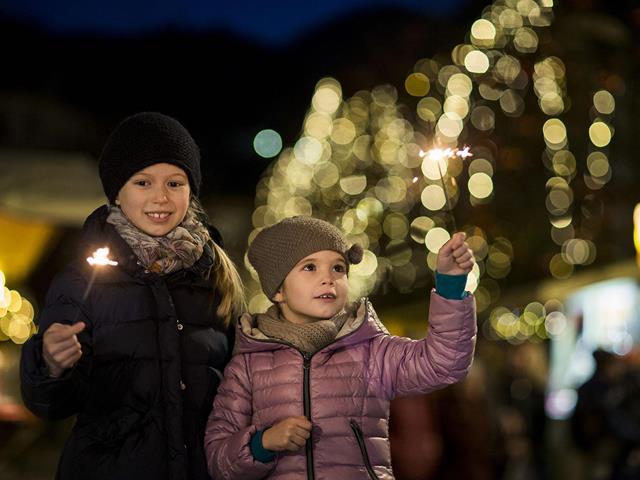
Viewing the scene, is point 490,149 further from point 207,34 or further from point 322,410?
point 207,34

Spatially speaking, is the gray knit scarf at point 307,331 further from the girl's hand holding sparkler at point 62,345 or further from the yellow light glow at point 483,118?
the yellow light glow at point 483,118

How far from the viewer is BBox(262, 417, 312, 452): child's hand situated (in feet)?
12.4

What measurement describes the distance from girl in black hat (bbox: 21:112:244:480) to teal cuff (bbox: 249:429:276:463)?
0.29 metres

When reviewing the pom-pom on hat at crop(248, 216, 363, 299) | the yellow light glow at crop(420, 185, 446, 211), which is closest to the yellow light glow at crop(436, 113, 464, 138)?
the yellow light glow at crop(420, 185, 446, 211)

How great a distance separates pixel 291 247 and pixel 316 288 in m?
0.19

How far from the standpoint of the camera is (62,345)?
367cm

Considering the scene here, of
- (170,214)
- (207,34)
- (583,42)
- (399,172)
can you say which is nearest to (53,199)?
(170,214)

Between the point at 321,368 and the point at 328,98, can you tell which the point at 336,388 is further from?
the point at 328,98

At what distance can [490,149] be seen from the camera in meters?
15.3

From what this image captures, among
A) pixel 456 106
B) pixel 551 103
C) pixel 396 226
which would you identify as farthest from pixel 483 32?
pixel 396 226

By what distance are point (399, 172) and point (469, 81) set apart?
3727 millimetres

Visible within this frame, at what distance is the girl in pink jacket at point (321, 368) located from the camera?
Answer: 3.93 metres

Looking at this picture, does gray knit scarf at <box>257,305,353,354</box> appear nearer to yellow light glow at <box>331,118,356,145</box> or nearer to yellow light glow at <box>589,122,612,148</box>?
yellow light glow at <box>589,122,612,148</box>

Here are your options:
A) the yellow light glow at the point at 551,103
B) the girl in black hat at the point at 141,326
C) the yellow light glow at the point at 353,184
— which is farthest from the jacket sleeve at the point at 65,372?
the yellow light glow at the point at 353,184
